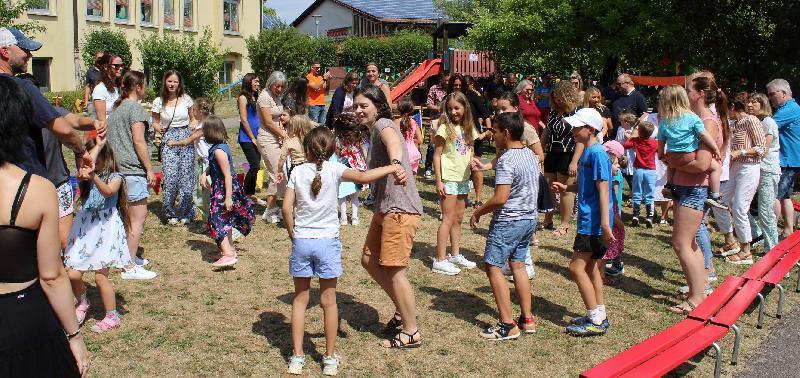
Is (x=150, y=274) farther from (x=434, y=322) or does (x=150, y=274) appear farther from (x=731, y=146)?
(x=731, y=146)

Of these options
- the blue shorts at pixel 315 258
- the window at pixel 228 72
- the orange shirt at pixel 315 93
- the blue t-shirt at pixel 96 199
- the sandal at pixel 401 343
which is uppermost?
the window at pixel 228 72

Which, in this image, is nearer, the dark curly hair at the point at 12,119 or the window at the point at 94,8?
the dark curly hair at the point at 12,119

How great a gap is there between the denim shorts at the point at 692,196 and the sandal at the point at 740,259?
2.25m

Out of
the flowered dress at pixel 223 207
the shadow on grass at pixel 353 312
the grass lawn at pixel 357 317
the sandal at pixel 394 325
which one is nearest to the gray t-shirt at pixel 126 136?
the flowered dress at pixel 223 207

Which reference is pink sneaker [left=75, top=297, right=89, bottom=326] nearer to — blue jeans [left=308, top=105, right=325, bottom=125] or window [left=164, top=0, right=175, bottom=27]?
blue jeans [left=308, top=105, right=325, bottom=125]

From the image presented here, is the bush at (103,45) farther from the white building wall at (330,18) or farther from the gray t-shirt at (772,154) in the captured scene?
the white building wall at (330,18)

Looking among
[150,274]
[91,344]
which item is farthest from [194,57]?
[91,344]

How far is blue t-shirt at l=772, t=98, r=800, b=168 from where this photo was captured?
824 cm

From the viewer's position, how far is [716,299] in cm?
558

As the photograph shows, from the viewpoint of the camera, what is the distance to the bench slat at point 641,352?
4.21 meters

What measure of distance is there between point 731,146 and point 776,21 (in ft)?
28.0

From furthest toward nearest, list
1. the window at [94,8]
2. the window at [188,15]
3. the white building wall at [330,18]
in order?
1. the white building wall at [330,18]
2. the window at [188,15]
3. the window at [94,8]

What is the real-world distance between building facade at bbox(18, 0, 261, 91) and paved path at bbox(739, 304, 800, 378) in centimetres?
2694

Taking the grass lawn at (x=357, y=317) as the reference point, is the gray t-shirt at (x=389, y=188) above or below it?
above
